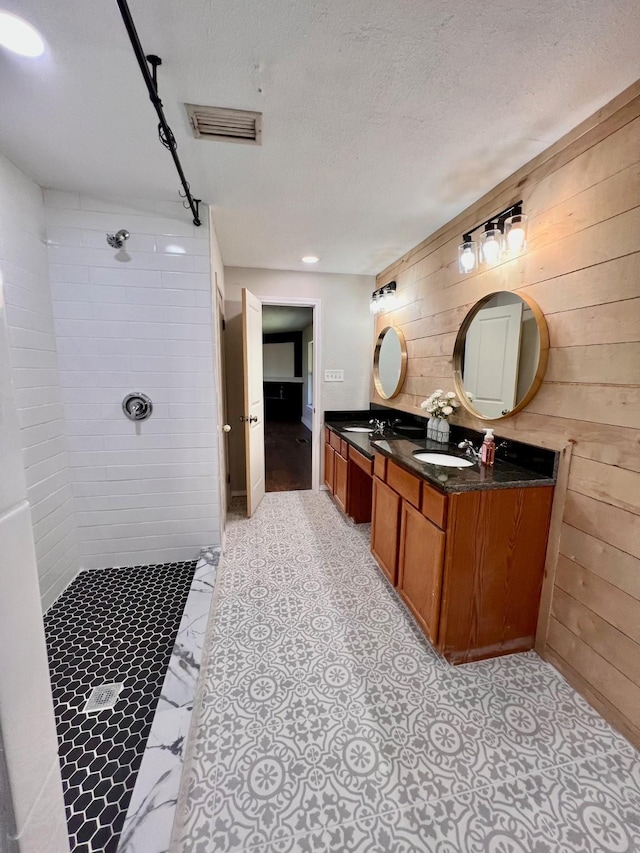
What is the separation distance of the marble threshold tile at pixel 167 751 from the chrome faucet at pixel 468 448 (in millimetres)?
1722

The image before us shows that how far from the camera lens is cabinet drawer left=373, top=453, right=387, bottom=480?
221cm

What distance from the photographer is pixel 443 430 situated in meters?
2.37

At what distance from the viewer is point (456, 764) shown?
4.12ft

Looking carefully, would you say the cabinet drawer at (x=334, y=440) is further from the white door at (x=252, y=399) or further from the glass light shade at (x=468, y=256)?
the glass light shade at (x=468, y=256)

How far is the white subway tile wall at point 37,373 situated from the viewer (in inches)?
70.1

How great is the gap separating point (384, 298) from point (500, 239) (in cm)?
147

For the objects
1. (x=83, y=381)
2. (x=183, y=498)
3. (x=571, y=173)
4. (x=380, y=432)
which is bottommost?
(x=183, y=498)

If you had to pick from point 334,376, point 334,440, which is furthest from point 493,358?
point 334,376

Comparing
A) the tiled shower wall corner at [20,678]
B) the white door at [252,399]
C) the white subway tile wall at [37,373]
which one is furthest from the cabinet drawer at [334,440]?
the tiled shower wall corner at [20,678]

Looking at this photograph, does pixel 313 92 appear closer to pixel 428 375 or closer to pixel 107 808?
pixel 428 375

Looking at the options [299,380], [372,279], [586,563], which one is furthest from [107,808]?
[299,380]

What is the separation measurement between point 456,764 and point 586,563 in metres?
0.91

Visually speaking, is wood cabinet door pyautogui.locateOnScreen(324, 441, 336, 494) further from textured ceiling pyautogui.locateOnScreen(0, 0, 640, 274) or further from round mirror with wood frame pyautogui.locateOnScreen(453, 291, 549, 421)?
textured ceiling pyautogui.locateOnScreen(0, 0, 640, 274)

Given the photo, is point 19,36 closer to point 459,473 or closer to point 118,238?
point 118,238
